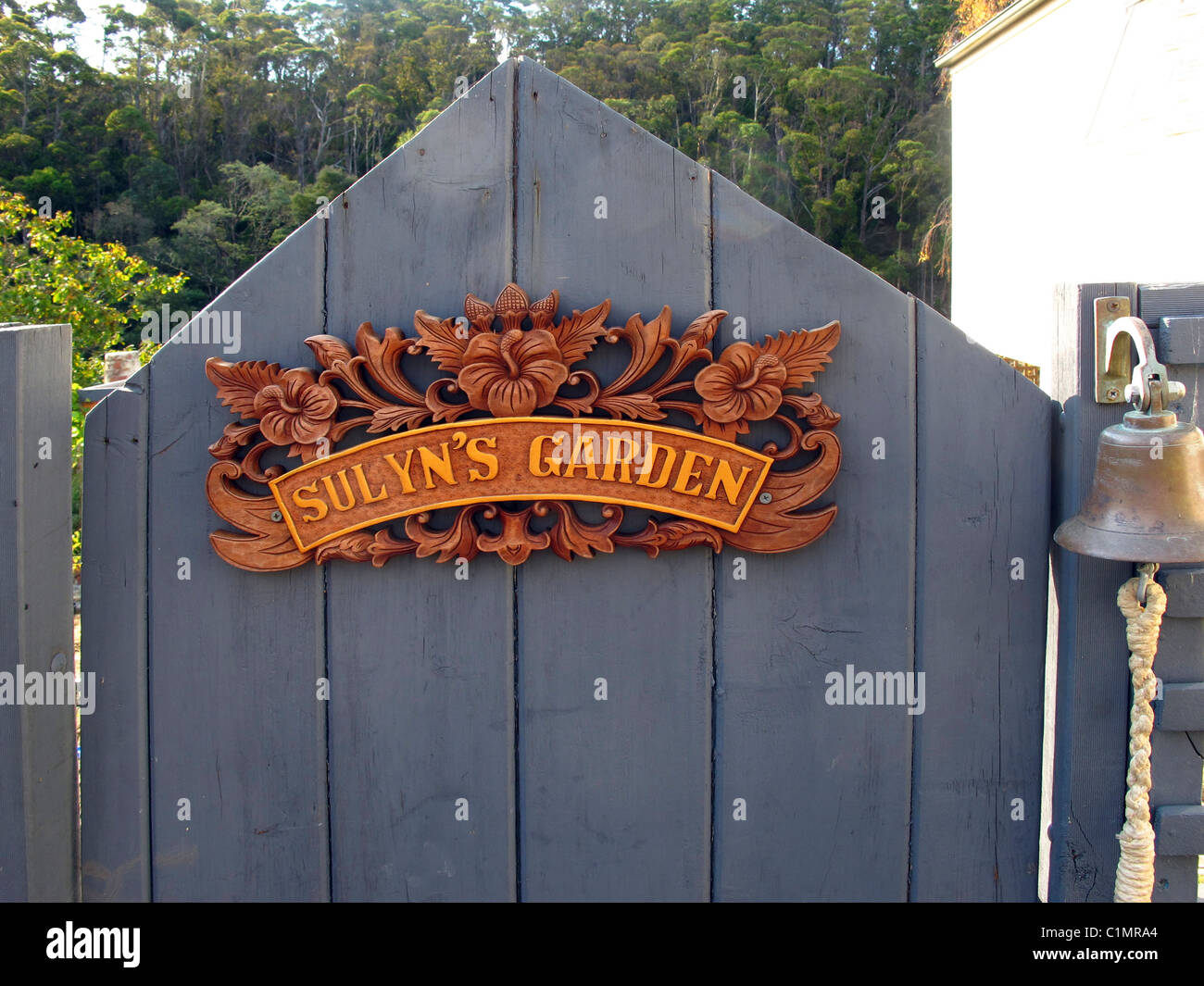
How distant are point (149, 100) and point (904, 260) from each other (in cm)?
2685

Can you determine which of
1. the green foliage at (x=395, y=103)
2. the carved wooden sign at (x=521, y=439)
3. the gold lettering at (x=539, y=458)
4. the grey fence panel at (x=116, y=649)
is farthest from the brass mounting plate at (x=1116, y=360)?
the green foliage at (x=395, y=103)

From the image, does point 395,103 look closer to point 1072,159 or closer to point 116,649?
point 1072,159

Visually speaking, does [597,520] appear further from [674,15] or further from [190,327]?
[674,15]

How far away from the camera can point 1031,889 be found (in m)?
1.41

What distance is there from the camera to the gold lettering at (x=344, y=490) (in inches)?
51.3

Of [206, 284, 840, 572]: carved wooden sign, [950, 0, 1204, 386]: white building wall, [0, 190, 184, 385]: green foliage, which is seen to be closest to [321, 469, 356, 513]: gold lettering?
[206, 284, 840, 572]: carved wooden sign

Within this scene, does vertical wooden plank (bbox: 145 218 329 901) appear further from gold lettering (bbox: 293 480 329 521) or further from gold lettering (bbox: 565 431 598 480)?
gold lettering (bbox: 565 431 598 480)

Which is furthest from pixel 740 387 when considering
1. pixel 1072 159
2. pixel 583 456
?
pixel 1072 159

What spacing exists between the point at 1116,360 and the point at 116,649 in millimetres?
1463

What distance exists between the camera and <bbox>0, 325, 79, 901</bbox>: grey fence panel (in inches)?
50.9

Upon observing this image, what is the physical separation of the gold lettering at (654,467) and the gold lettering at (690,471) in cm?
1

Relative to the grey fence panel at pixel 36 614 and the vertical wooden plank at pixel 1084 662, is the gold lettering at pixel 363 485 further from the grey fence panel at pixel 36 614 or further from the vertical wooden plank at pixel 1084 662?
the vertical wooden plank at pixel 1084 662

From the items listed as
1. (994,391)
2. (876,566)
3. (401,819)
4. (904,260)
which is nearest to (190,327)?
(401,819)

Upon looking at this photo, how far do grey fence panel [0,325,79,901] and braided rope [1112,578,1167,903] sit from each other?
4.87ft
